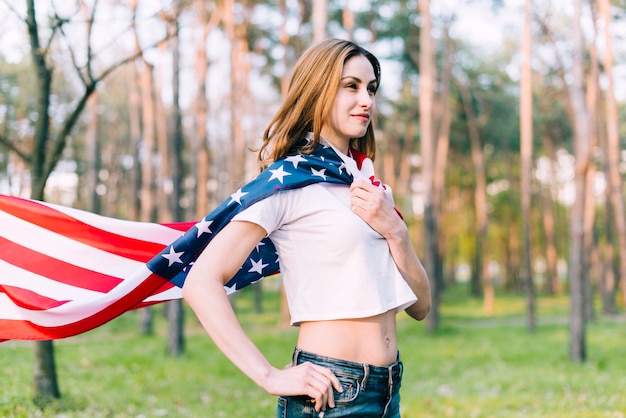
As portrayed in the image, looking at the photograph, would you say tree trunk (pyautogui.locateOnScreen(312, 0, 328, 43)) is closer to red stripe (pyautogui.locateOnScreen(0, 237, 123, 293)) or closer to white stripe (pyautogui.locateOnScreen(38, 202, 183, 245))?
white stripe (pyautogui.locateOnScreen(38, 202, 183, 245))

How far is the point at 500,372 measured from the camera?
11227 mm

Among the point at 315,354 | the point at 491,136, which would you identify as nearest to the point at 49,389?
the point at 315,354

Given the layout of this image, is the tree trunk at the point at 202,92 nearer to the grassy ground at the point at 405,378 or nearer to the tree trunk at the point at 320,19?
the tree trunk at the point at 320,19

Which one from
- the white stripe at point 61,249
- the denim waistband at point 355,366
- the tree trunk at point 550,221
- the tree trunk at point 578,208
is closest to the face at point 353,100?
the denim waistband at point 355,366

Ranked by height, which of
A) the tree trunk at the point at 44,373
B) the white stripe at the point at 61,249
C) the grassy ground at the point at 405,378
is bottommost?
the grassy ground at the point at 405,378

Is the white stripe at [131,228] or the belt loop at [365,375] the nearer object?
the belt loop at [365,375]

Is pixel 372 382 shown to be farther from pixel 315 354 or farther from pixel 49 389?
pixel 49 389

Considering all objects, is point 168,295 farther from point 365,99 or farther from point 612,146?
point 612,146

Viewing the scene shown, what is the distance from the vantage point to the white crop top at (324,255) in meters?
2.25

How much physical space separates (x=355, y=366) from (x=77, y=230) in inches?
73.9

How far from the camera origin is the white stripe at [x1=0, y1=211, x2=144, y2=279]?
3.44 m

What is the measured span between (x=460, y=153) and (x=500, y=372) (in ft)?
88.8

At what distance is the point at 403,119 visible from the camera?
32.4 m

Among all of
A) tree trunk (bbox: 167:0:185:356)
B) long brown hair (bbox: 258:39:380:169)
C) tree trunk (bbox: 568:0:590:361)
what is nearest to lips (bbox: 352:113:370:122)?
long brown hair (bbox: 258:39:380:169)
